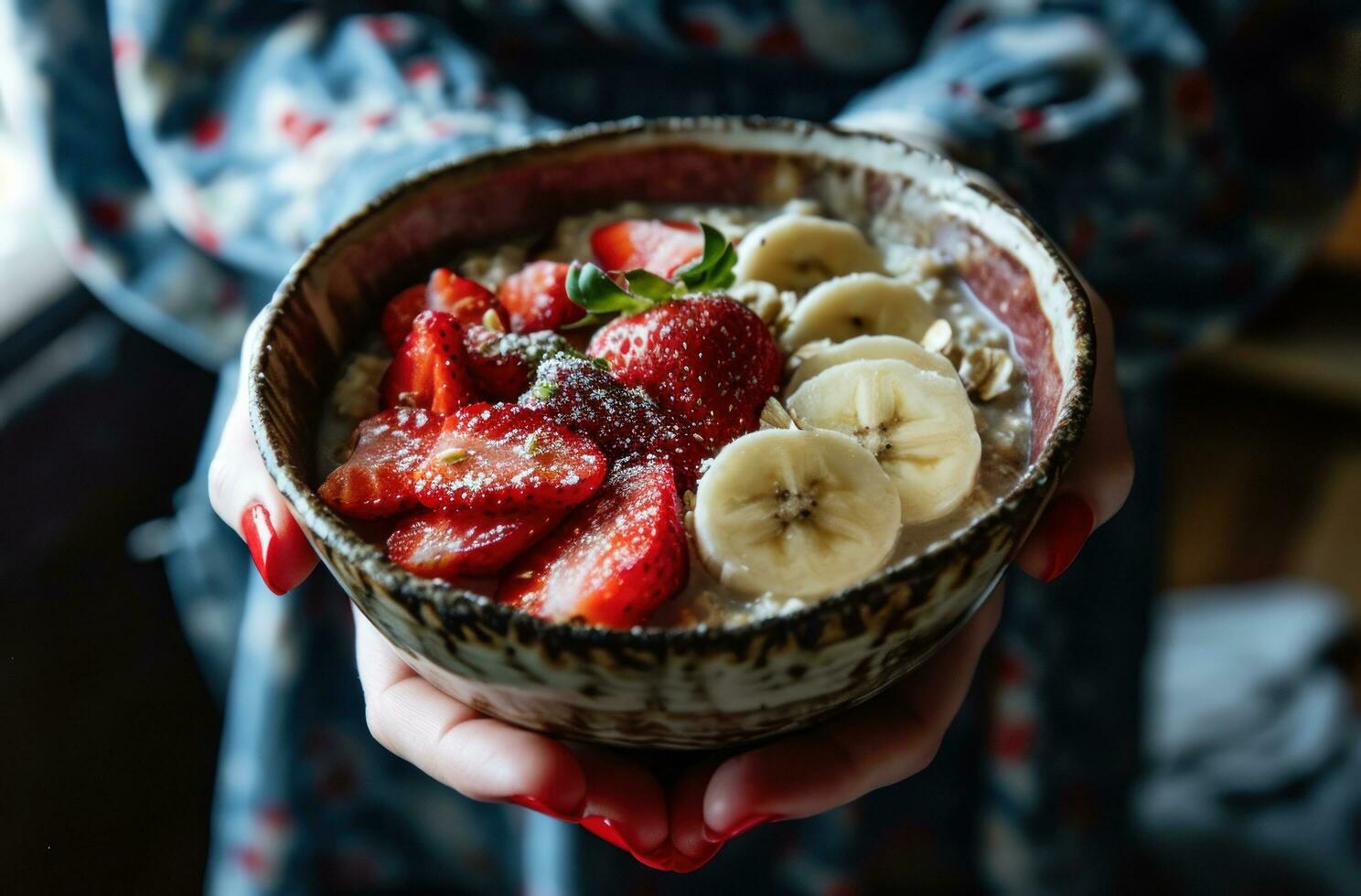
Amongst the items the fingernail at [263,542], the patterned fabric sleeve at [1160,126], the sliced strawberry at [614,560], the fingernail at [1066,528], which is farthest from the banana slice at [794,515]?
the patterned fabric sleeve at [1160,126]

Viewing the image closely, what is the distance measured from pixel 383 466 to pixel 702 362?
7.6 inches

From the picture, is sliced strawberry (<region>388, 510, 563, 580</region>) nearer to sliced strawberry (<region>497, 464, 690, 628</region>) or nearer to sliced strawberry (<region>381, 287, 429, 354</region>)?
sliced strawberry (<region>497, 464, 690, 628</region>)

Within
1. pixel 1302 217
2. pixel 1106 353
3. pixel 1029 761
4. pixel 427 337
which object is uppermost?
pixel 427 337

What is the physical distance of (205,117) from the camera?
3.93ft

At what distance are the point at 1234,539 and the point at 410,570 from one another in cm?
199

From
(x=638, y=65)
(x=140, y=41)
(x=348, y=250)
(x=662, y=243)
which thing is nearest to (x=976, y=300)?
(x=662, y=243)

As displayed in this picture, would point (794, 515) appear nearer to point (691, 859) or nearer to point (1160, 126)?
point (691, 859)

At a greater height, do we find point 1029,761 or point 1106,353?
point 1106,353

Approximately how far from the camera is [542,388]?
690 millimetres

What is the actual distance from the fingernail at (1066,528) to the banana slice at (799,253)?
0.79 ft

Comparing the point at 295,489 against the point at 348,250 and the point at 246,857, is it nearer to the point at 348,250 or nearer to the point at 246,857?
the point at 348,250

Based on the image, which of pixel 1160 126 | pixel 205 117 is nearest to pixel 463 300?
pixel 205 117

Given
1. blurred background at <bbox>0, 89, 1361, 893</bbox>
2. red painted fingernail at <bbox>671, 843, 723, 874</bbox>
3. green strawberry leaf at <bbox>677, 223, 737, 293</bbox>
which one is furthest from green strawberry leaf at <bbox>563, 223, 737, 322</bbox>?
blurred background at <bbox>0, 89, 1361, 893</bbox>

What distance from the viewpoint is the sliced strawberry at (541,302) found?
80 cm
